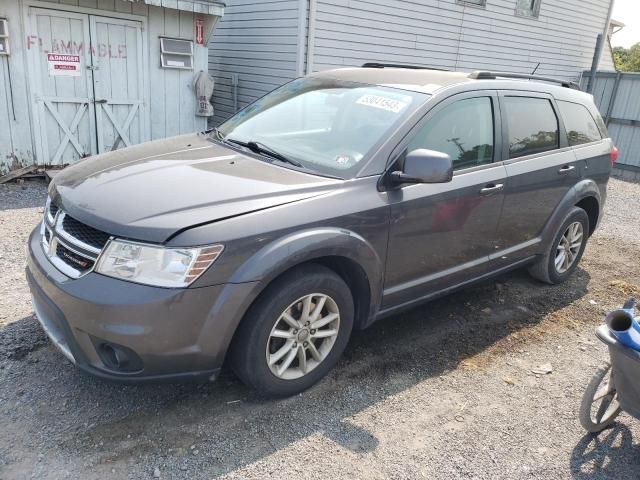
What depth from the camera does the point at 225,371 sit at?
126 inches

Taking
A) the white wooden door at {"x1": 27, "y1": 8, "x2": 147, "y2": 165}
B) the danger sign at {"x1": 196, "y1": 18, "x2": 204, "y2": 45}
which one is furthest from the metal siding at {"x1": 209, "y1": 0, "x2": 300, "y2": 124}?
the white wooden door at {"x1": 27, "y1": 8, "x2": 147, "y2": 165}

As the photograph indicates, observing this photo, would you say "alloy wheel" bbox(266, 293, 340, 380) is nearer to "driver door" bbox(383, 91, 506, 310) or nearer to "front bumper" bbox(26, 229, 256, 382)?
"front bumper" bbox(26, 229, 256, 382)

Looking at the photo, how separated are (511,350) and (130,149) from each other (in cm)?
298

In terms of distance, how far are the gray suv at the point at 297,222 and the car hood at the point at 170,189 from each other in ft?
0.04

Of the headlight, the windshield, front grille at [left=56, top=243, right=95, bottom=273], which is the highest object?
the windshield

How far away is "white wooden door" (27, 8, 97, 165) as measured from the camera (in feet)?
22.5

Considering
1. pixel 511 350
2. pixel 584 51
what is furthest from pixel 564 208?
pixel 584 51

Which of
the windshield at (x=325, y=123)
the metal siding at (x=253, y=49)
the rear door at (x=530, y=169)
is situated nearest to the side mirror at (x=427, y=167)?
the windshield at (x=325, y=123)

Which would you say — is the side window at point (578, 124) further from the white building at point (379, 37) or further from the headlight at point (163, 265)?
the white building at point (379, 37)

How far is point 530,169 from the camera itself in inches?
157

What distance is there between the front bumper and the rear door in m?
2.28

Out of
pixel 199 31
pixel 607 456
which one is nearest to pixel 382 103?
pixel 607 456

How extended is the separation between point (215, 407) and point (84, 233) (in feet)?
3.79

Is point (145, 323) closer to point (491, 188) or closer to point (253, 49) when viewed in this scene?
point (491, 188)
